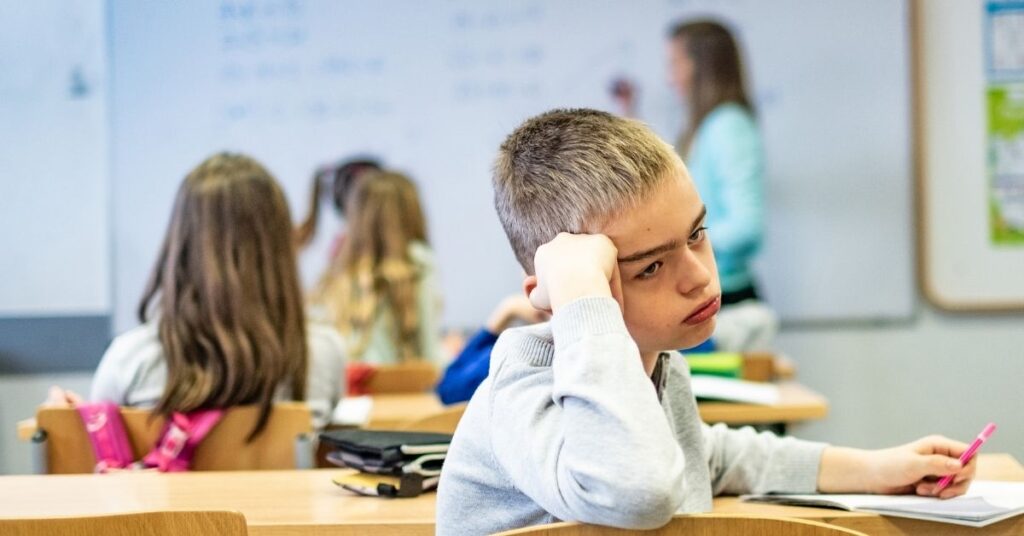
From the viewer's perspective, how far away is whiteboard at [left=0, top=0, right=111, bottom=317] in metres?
4.95

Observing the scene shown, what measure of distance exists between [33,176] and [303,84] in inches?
47.0

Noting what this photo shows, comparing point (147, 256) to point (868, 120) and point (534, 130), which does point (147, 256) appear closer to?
point (868, 120)

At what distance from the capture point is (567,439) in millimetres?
1135

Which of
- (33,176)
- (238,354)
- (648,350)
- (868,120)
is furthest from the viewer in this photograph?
(33,176)

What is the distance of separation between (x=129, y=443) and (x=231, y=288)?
1.39ft

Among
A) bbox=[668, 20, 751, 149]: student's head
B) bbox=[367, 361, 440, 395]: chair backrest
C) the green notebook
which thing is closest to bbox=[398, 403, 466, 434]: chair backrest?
the green notebook

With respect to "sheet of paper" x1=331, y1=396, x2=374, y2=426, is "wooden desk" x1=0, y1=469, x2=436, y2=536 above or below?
above

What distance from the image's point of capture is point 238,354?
2.54 m

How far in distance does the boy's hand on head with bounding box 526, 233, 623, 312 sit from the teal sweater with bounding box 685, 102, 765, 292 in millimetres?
3081

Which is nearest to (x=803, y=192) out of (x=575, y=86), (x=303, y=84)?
(x=575, y=86)

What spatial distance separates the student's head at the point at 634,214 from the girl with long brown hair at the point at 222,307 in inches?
50.6

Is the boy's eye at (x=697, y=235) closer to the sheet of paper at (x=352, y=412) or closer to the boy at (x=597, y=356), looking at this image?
the boy at (x=597, y=356)

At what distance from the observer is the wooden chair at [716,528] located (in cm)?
103

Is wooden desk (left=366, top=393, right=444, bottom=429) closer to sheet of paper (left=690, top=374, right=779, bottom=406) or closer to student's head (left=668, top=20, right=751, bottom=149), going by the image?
sheet of paper (left=690, top=374, right=779, bottom=406)
